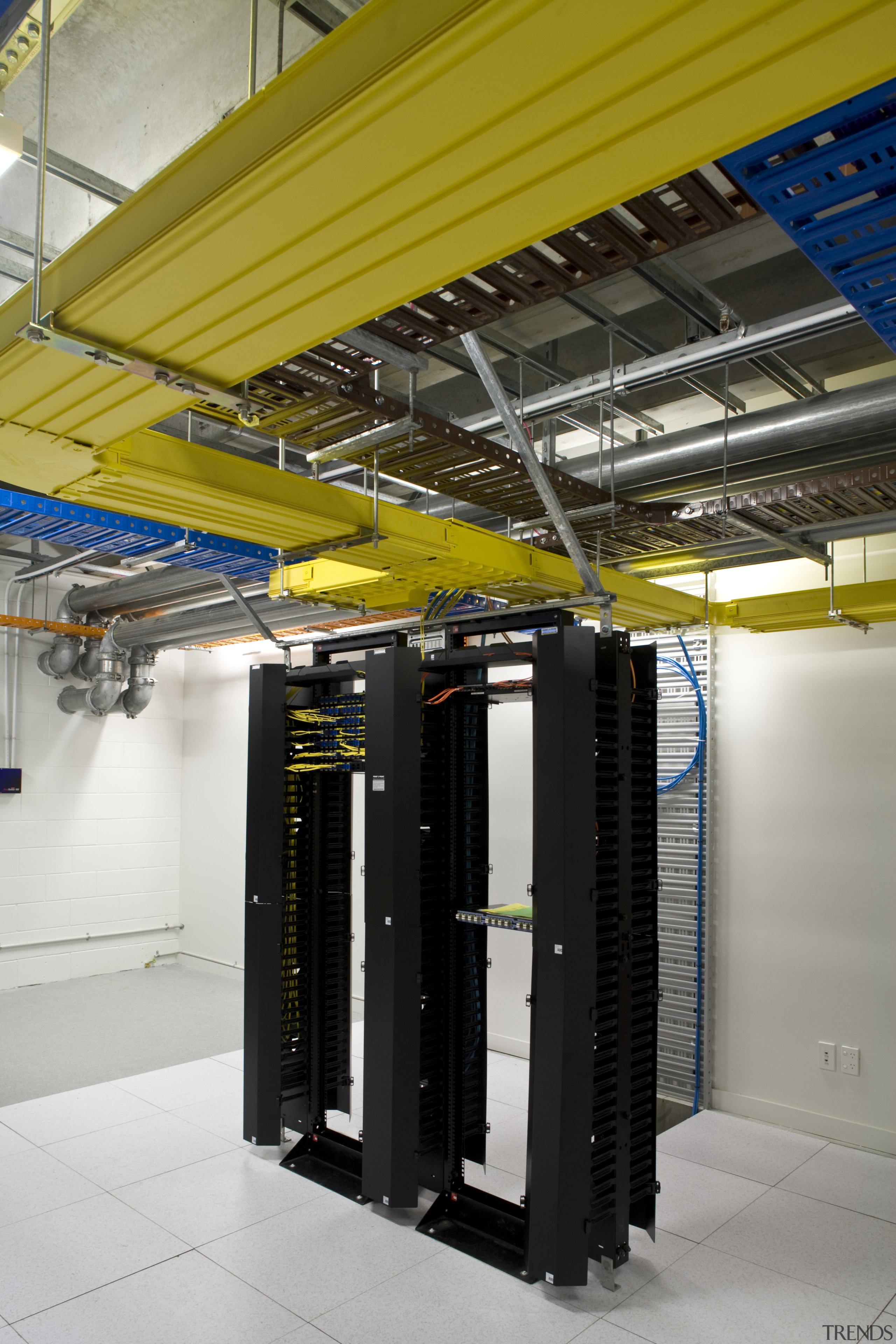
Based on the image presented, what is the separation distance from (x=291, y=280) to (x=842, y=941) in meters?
4.53

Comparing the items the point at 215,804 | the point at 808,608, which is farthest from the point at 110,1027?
the point at 808,608

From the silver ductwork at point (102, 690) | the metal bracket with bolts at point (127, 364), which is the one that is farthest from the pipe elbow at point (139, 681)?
the metal bracket with bolts at point (127, 364)

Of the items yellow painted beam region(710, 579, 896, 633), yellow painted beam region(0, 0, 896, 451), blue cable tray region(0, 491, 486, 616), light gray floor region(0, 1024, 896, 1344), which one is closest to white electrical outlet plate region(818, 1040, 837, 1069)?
light gray floor region(0, 1024, 896, 1344)

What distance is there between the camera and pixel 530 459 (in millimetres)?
2762

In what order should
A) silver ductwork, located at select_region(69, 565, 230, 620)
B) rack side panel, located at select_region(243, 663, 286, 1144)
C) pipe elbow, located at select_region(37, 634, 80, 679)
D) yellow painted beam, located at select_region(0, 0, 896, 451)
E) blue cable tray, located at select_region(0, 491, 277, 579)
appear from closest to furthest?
yellow painted beam, located at select_region(0, 0, 896, 451), blue cable tray, located at select_region(0, 491, 277, 579), rack side panel, located at select_region(243, 663, 286, 1144), silver ductwork, located at select_region(69, 565, 230, 620), pipe elbow, located at select_region(37, 634, 80, 679)

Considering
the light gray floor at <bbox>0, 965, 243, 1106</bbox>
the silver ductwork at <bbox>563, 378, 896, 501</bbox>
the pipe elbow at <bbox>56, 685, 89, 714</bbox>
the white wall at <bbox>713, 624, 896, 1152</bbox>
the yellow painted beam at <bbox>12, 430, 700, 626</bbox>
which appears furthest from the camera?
the pipe elbow at <bbox>56, 685, 89, 714</bbox>

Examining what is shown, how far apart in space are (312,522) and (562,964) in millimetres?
1884

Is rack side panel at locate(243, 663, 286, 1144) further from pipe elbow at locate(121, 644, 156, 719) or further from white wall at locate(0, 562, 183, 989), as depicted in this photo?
white wall at locate(0, 562, 183, 989)

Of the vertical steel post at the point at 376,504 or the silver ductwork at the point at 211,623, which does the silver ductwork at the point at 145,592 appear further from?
the vertical steel post at the point at 376,504

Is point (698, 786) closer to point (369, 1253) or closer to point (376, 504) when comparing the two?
point (369, 1253)

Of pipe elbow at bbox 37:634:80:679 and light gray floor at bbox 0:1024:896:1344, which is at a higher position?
pipe elbow at bbox 37:634:80:679

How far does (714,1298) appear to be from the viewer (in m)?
3.20

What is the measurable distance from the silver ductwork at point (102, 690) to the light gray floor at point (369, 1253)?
155 inches

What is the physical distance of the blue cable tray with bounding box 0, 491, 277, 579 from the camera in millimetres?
3457
